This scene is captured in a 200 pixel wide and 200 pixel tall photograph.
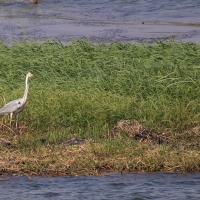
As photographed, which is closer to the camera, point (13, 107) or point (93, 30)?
point (13, 107)

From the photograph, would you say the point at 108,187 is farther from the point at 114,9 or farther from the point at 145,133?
the point at 114,9

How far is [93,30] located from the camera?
2022 cm

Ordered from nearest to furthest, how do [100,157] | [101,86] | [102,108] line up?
[100,157] → [102,108] → [101,86]

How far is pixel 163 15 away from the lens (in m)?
23.8

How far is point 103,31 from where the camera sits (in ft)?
65.4

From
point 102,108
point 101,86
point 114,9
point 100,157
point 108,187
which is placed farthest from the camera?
point 114,9

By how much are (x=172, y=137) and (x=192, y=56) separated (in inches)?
124

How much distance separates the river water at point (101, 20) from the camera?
19.0 metres

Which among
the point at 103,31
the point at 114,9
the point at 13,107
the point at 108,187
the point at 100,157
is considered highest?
the point at 13,107

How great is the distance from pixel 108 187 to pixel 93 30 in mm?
12700

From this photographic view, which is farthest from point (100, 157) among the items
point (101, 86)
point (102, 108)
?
point (101, 86)

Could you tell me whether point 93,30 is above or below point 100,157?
above

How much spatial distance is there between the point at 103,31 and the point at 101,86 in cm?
935

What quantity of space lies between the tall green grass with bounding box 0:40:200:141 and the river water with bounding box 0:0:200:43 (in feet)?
17.3
